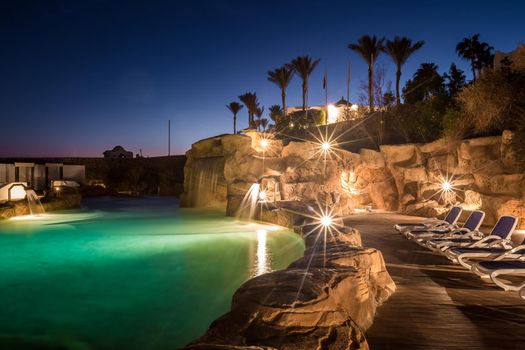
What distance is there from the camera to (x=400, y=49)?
28.8 metres

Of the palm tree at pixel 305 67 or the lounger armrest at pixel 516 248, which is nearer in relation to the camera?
the lounger armrest at pixel 516 248

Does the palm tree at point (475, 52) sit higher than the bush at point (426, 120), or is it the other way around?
the palm tree at point (475, 52)

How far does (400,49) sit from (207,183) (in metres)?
17.8

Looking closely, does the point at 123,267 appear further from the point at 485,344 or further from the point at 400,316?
the point at 485,344

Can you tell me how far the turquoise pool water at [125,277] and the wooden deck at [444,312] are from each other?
2.86m

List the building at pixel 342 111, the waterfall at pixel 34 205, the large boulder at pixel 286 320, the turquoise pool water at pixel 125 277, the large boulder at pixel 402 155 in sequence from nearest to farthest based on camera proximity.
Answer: the large boulder at pixel 286 320, the turquoise pool water at pixel 125 277, the large boulder at pixel 402 155, the waterfall at pixel 34 205, the building at pixel 342 111

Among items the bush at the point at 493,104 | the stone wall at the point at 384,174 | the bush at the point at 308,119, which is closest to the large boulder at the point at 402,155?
the stone wall at the point at 384,174

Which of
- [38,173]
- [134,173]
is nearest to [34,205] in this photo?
[38,173]

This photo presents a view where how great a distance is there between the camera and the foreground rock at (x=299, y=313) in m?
3.16

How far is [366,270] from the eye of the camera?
5273 millimetres

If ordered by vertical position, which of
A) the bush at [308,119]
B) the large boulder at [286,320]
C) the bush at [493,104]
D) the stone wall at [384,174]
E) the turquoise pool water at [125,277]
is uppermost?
the bush at [308,119]

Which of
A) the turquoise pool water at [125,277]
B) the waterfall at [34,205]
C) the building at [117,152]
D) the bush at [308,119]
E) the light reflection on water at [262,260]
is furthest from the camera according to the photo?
the building at [117,152]

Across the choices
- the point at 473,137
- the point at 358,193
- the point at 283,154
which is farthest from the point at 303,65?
the point at 473,137

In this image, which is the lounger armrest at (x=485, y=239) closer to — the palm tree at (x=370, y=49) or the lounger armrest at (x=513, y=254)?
the lounger armrest at (x=513, y=254)
